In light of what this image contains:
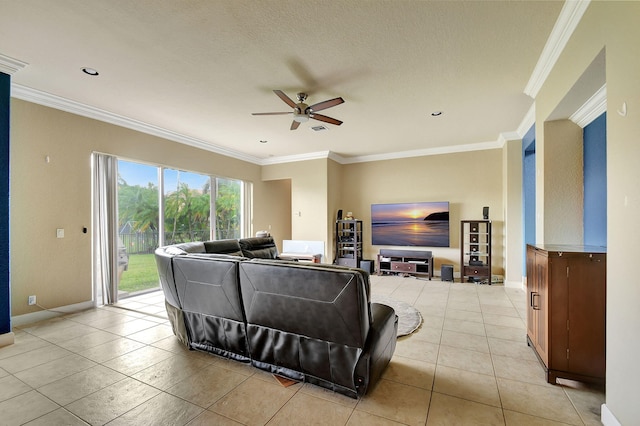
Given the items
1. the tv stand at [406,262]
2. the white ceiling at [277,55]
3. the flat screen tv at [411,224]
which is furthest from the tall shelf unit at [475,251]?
the white ceiling at [277,55]

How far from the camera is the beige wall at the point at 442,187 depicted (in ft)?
20.2

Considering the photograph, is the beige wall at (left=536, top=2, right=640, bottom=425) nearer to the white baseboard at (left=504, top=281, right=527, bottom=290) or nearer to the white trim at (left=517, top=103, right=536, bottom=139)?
the white trim at (left=517, top=103, right=536, bottom=139)

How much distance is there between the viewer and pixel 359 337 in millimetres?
1940

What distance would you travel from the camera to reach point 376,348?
80.4 inches

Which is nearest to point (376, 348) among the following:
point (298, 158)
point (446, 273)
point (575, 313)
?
point (575, 313)

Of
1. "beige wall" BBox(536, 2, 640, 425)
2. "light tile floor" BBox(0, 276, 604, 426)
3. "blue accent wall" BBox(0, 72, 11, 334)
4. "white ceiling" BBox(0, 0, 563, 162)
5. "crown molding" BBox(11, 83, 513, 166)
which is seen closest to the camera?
"beige wall" BBox(536, 2, 640, 425)

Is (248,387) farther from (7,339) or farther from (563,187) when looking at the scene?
(563,187)

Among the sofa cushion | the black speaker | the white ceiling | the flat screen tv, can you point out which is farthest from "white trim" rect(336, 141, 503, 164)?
the sofa cushion

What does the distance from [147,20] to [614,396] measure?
163 inches

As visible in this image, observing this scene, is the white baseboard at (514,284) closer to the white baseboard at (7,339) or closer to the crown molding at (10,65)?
the white baseboard at (7,339)

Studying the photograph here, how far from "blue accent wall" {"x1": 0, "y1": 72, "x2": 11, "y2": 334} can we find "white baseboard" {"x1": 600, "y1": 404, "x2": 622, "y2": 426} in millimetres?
5172

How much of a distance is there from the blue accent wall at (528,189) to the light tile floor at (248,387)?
2.43 metres

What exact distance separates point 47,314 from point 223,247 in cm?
235

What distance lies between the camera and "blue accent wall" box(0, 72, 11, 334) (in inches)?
117
